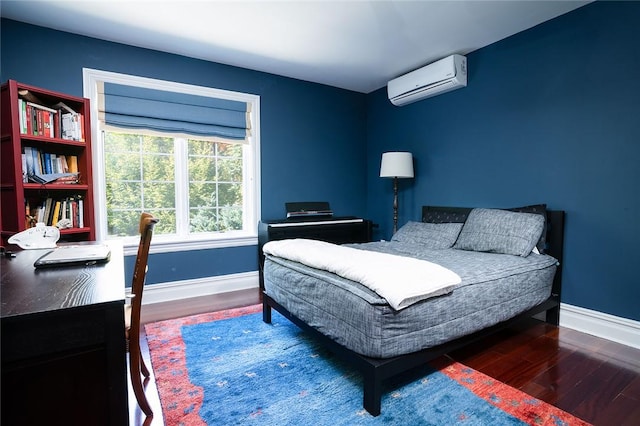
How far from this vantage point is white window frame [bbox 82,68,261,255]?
296cm

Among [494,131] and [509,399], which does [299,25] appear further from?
[509,399]

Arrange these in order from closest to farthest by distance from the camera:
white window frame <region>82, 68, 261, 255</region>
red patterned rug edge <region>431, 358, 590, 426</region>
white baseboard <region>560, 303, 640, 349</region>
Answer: red patterned rug edge <region>431, 358, 590, 426</region> < white baseboard <region>560, 303, 640, 349</region> < white window frame <region>82, 68, 261, 255</region>

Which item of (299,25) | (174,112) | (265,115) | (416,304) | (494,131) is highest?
(299,25)

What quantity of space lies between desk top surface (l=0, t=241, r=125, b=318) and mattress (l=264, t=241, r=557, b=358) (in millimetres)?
1034

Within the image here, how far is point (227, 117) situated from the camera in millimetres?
3561

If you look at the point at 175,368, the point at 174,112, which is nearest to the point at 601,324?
the point at 175,368

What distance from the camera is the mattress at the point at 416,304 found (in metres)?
1.56

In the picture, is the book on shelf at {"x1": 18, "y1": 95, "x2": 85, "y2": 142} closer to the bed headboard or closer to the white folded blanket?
the white folded blanket

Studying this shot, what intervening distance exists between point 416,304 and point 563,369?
1.15m

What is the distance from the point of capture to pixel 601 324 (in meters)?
2.41

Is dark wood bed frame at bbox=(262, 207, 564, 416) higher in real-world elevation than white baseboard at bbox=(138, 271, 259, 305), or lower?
higher

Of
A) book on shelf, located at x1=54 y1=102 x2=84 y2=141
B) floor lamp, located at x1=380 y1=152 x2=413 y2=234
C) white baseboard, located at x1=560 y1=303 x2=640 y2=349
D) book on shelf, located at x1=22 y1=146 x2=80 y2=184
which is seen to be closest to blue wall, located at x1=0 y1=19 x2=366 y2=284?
book on shelf, located at x1=54 y1=102 x2=84 y2=141

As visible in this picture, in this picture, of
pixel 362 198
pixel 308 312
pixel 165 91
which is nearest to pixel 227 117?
pixel 165 91

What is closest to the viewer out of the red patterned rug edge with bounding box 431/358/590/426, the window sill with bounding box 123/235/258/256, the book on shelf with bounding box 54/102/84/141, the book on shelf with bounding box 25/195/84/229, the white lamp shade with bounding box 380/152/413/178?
the red patterned rug edge with bounding box 431/358/590/426
